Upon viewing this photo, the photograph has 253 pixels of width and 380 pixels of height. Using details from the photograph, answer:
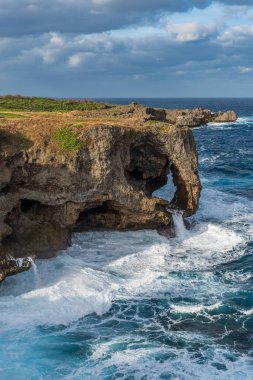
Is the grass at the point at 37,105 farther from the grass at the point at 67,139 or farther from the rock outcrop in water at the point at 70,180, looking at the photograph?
the grass at the point at 67,139

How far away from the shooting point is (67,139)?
2695 cm

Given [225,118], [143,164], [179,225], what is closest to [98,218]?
[143,164]

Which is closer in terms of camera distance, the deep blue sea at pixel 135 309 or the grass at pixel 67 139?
the deep blue sea at pixel 135 309

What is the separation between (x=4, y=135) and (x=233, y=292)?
1495cm

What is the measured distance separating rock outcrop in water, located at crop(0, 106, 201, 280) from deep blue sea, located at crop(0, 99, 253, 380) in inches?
49.0

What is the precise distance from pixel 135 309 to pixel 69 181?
8.71 meters

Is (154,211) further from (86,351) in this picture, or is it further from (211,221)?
(86,351)

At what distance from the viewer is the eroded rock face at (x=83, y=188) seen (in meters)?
25.2

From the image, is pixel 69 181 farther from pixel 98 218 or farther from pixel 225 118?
pixel 225 118

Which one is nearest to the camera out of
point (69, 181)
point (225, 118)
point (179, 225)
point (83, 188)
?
point (69, 181)

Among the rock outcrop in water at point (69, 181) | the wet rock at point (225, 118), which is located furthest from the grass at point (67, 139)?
the wet rock at point (225, 118)

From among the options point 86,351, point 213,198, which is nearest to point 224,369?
point 86,351

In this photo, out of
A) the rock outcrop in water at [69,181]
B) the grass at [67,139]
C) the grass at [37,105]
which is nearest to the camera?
the rock outcrop in water at [69,181]

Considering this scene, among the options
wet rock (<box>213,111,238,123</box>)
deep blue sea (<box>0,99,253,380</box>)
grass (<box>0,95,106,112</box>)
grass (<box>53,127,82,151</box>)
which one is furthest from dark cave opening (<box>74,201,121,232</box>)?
wet rock (<box>213,111,238,123</box>)
